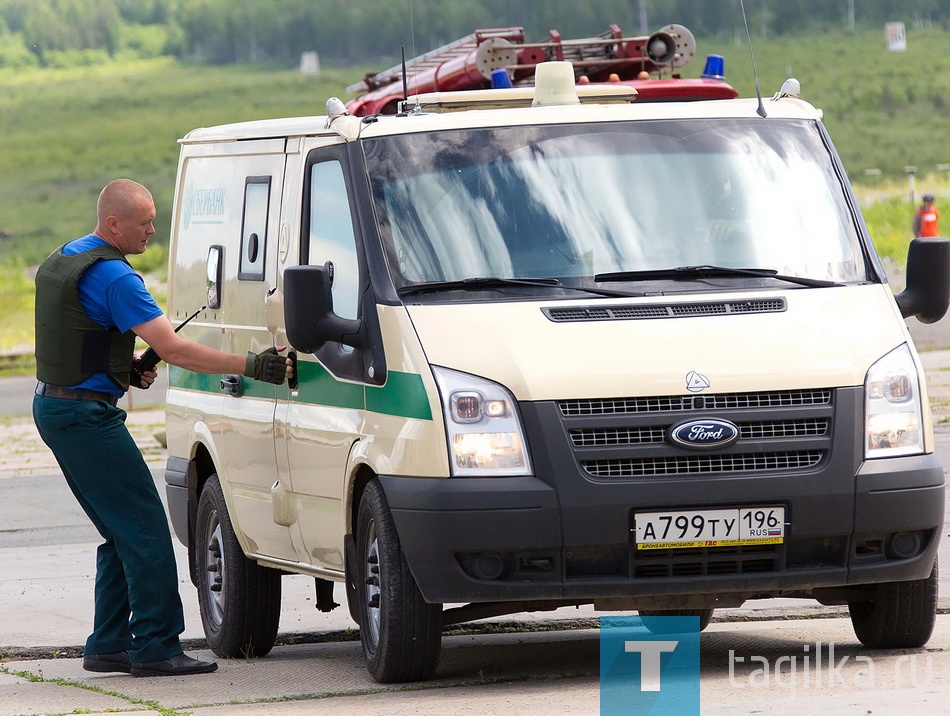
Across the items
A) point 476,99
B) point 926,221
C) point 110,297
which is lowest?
point 926,221

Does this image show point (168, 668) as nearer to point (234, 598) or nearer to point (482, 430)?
point (234, 598)

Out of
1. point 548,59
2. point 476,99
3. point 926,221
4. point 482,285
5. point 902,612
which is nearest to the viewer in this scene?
point 482,285

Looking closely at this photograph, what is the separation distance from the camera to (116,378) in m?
8.09

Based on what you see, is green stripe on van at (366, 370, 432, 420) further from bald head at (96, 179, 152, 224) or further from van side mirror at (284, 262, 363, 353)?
bald head at (96, 179, 152, 224)

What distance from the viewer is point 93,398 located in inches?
316

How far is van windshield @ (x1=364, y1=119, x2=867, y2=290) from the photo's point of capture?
7.43 meters

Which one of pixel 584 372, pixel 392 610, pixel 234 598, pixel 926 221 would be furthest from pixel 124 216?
pixel 926 221

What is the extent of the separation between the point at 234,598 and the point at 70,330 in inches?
60.8

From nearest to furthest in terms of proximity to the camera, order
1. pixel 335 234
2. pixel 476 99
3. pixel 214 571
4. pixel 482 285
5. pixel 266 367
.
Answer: pixel 482 285
pixel 335 234
pixel 266 367
pixel 476 99
pixel 214 571

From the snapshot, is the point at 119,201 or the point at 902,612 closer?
the point at 902,612

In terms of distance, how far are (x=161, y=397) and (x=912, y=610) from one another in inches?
774

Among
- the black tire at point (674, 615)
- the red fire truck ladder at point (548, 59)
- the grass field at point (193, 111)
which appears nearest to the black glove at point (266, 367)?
the black tire at point (674, 615)

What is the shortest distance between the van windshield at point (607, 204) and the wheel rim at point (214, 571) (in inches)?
86.7

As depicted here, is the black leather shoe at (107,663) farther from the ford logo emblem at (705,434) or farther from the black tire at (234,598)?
the ford logo emblem at (705,434)
